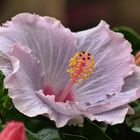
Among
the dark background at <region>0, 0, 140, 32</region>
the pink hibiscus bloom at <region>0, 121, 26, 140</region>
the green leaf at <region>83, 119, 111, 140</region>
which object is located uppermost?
the pink hibiscus bloom at <region>0, 121, 26, 140</region>

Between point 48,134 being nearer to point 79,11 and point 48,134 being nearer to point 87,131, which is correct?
point 87,131

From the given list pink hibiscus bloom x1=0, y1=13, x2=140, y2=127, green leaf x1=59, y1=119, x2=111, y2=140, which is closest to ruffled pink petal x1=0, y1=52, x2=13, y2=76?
pink hibiscus bloom x1=0, y1=13, x2=140, y2=127

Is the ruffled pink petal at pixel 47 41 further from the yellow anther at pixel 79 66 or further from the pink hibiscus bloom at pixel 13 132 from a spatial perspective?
the pink hibiscus bloom at pixel 13 132

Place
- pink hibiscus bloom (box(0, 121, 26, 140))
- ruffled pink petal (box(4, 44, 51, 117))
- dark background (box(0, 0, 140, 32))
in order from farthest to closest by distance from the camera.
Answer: dark background (box(0, 0, 140, 32)), ruffled pink petal (box(4, 44, 51, 117)), pink hibiscus bloom (box(0, 121, 26, 140))

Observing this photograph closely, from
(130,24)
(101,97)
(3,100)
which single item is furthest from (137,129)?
(130,24)

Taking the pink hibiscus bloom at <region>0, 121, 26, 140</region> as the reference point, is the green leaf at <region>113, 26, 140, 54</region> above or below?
below

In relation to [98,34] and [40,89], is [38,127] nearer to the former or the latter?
[40,89]

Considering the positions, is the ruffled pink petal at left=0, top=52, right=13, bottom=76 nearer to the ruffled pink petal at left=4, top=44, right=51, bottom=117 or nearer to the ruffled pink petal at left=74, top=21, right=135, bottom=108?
the ruffled pink petal at left=4, top=44, right=51, bottom=117
